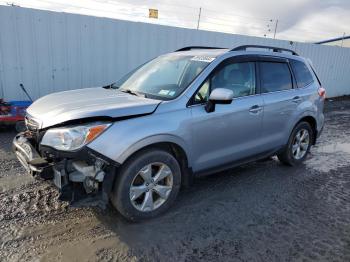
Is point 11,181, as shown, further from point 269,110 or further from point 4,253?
point 269,110

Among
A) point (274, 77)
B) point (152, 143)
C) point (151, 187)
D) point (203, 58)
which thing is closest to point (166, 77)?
point (203, 58)

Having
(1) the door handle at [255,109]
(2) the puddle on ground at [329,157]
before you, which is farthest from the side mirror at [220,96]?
(2) the puddle on ground at [329,157]

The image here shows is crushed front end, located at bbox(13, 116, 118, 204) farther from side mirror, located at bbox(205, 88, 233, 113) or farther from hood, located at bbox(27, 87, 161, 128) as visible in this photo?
side mirror, located at bbox(205, 88, 233, 113)

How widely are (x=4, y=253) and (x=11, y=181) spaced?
5.46 feet

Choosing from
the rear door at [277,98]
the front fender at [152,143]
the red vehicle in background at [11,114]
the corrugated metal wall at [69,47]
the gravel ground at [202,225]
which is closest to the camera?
the gravel ground at [202,225]

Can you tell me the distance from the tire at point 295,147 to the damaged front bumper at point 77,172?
126 inches

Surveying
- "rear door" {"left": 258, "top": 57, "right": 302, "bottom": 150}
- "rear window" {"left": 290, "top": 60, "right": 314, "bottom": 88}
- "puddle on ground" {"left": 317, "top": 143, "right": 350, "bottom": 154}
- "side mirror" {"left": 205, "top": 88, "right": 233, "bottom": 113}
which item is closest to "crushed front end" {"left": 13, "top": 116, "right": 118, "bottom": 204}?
"side mirror" {"left": 205, "top": 88, "right": 233, "bottom": 113}

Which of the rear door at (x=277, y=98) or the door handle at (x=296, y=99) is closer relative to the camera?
the rear door at (x=277, y=98)

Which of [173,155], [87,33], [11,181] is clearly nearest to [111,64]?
[87,33]

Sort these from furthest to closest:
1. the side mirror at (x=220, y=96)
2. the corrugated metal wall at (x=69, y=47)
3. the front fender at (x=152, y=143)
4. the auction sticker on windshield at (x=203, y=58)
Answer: the corrugated metal wall at (x=69, y=47) → the auction sticker on windshield at (x=203, y=58) → the side mirror at (x=220, y=96) → the front fender at (x=152, y=143)

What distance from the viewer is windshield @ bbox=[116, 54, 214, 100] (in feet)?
13.2

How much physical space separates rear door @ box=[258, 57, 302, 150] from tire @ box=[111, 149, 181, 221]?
67.1 inches

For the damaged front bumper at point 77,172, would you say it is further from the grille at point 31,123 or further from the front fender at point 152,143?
the grille at point 31,123

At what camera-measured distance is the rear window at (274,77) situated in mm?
4820
